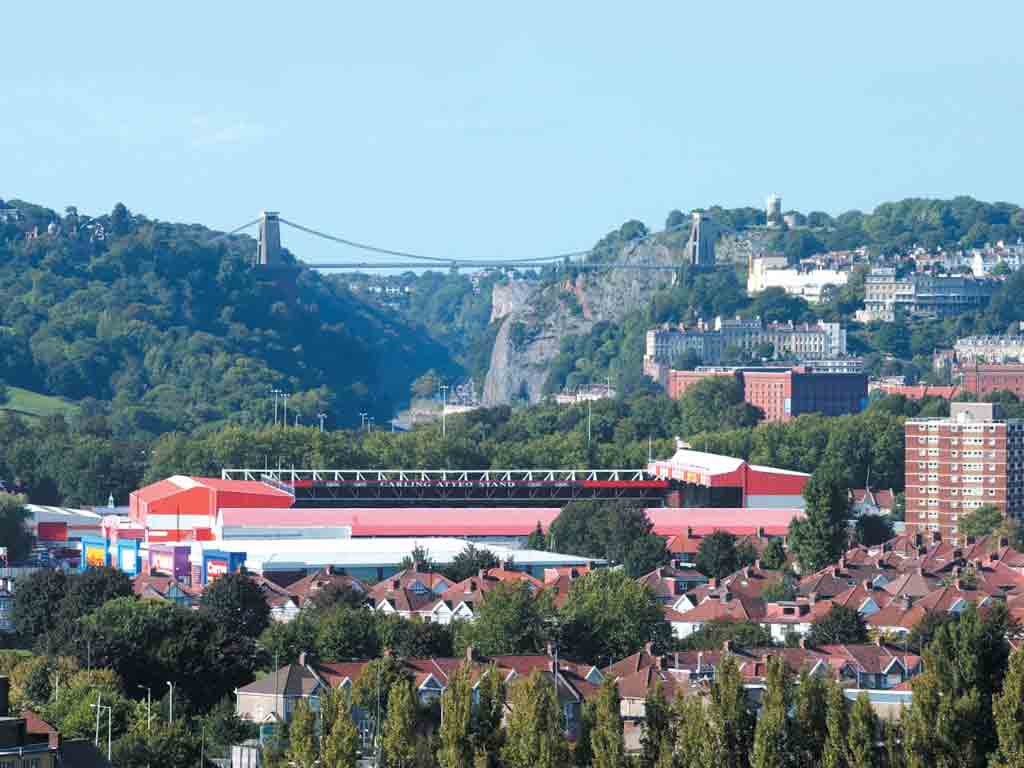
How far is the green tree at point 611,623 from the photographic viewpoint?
5269cm

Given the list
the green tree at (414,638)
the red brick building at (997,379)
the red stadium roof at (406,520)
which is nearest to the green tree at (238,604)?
the green tree at (414,638)

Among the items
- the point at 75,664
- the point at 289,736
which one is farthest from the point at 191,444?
the point at 289,736

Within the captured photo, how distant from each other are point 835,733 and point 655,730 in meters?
2.36

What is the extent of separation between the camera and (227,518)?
269 ft

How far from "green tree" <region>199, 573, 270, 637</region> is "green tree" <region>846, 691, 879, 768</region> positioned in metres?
17.4

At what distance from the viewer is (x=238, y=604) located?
56375 millimetres

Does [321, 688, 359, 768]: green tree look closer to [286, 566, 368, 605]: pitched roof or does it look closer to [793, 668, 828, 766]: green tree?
[793, 668, 828, 766]: green tree

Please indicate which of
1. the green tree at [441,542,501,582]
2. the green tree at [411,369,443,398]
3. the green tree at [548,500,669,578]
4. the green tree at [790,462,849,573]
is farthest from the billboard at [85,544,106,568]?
the green tree at [411,369,443,398]

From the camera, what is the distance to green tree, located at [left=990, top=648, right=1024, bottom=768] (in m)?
38.6

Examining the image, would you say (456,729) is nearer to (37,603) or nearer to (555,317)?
(37,603)

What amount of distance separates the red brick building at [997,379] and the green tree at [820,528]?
201 feet

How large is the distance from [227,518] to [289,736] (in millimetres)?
40559

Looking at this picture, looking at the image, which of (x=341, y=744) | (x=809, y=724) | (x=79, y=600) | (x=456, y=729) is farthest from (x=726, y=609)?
(x=341, y=744)

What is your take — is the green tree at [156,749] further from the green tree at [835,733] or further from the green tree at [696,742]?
the green tree at [835,733]
